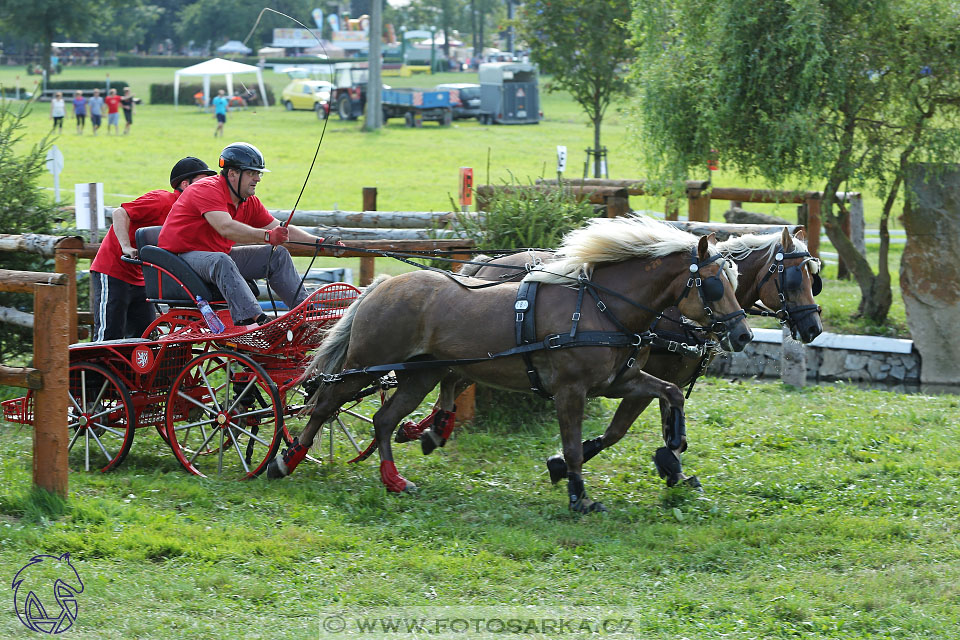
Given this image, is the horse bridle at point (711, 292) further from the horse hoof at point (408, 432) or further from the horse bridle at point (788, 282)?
the horse hoof at point (408, 432)

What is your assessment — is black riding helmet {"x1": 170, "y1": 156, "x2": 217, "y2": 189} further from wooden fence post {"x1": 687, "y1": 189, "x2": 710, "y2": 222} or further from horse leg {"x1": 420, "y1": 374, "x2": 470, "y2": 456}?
wooden fence post {"x1": 687, "y1": 189, "x2": 710, "y2": 222}

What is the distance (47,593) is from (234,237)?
2821 millimetres

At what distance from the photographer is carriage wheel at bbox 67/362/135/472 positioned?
7.10 m

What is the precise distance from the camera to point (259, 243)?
6910 mm

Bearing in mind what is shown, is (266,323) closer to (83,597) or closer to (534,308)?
(534,308)

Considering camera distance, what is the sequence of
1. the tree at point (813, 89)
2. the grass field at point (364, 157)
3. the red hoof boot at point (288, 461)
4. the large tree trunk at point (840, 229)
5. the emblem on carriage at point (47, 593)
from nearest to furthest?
1. the emblem on carriage at point (47, 593)
2. the red hoof boot at point (288, 461)
3. the tree at point (813, 89)
4. the large tree trunk at point (840, 229)
5. the grass field at point (364, 157)

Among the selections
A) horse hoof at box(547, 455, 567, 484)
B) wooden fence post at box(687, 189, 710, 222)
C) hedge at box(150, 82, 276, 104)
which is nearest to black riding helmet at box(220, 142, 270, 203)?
horse hoof at box(547, 455, 567, 484)

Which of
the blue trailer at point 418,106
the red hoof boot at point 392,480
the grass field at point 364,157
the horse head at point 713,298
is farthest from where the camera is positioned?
the blue trailer at point 418,106

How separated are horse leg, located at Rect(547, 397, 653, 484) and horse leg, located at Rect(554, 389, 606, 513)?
1.10 feet

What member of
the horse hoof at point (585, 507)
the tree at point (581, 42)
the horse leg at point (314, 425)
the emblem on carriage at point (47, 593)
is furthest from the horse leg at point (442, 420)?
the tree at point (581, 42)

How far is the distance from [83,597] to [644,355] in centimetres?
361

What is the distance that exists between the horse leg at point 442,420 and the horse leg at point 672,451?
4.68 feet

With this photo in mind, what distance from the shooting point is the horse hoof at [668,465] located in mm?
6898

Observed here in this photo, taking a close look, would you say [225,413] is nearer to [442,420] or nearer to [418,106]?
[442,420]
